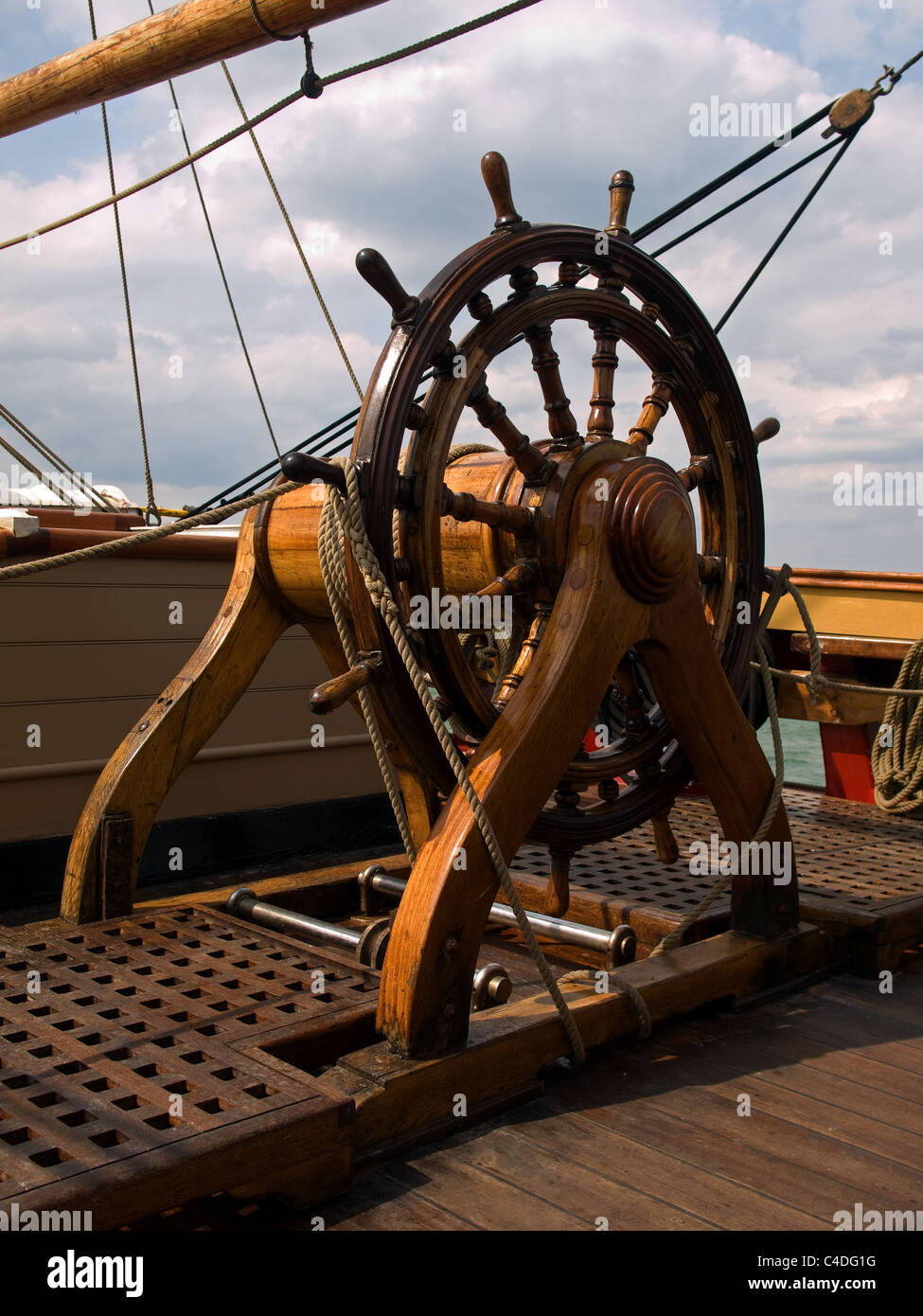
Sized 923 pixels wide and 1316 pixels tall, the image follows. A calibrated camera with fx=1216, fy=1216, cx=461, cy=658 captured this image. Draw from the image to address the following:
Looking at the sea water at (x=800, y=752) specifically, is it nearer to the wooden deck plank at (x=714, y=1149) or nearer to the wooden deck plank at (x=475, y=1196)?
the wooden deck plank at (x=714, y=1149)

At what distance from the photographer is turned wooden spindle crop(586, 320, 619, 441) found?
241cm

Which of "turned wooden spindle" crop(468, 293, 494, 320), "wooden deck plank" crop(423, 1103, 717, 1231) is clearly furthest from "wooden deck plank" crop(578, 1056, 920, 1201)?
"turned wooden spindle" crop(468, 293, 494, 320)

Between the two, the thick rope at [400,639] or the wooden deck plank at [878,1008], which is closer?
the thick rope at [400,639]

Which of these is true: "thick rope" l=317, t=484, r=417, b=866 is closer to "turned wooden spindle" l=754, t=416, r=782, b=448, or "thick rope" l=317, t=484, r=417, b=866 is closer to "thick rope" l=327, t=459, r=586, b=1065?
"thick rope" l=327, t=459, r=586, b=1065

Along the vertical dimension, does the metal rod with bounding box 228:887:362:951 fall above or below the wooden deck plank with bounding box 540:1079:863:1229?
above

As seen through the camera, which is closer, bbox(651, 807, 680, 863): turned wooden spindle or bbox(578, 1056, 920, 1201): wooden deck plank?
bbox(578, 1056, 920, 1201): wooden deck plank

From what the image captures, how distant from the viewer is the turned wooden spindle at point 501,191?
85.0 inches

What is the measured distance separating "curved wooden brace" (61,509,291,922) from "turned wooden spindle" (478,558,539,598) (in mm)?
865

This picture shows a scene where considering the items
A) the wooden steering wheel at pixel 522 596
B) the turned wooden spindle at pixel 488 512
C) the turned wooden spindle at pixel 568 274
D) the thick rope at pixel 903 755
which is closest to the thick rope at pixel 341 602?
the wooden steering wheel at pixel 522 596

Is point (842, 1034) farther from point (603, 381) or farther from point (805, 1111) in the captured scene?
point (603, 381)

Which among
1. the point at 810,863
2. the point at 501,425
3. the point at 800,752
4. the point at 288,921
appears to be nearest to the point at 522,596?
the point at 501,425

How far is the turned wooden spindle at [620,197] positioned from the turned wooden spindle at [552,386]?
0.46m

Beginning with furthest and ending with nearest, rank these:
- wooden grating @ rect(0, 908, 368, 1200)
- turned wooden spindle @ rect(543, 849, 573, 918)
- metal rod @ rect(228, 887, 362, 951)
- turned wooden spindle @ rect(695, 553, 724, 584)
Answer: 1. turned wooden spindle @ rect(695, 553, 724, 584)
2. metal rod @ rect(228, 887, 362, 951)
3. turned wooden spindle @ rect(543, 849, 573, 918)
4. wooden grating @ rect(0, 908, 368, 1200)

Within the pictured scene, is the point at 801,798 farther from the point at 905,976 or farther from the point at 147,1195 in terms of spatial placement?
the point at 147,1195
